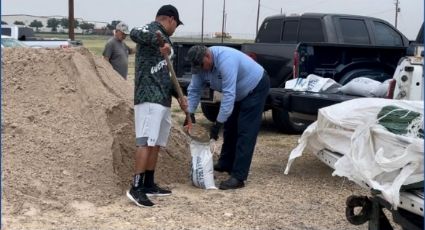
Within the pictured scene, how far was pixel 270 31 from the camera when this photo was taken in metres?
11.1

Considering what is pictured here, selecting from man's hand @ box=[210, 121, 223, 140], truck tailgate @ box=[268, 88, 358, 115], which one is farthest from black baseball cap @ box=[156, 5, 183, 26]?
truck tailgate @ box=[268, 88, 358, 115]

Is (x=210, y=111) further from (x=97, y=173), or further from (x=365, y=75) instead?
(x=97, y=173)

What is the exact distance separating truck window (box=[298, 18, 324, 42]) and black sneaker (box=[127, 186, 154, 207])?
5.01m

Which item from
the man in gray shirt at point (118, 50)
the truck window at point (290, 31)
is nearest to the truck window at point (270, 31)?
the truck window at point (290, 31)

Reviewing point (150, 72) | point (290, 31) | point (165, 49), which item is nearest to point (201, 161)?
point (150, 72)

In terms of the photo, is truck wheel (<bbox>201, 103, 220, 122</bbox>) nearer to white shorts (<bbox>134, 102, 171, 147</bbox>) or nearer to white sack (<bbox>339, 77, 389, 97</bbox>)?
white sack (<bbox>339, 77, 389, 97</bbox>)

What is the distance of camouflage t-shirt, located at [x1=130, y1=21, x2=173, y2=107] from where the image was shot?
5324 mm

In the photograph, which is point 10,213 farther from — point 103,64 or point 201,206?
point 103,64

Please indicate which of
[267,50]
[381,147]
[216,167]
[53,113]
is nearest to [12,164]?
[53,113]

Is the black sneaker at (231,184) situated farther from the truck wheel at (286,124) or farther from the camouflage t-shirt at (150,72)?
the truck wheel at (286,124)

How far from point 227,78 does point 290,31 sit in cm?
510

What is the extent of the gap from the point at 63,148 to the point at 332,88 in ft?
10.7

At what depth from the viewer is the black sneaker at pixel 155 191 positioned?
559 centimetres

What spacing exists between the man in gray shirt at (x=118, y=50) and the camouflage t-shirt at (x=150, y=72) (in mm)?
4628
